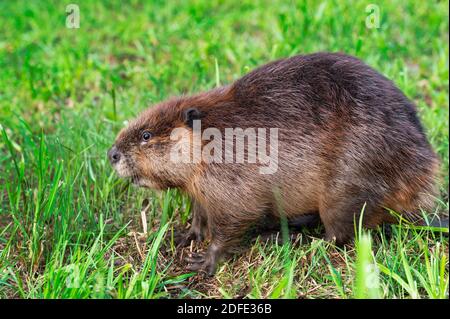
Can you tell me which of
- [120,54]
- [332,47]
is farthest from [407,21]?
[120,54]

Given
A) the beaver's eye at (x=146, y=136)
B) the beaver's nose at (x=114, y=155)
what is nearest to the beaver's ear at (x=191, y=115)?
the beaver's eye at (x=146, y=136)

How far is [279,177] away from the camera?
393 centimetres

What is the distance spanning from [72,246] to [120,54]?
321 centimetres

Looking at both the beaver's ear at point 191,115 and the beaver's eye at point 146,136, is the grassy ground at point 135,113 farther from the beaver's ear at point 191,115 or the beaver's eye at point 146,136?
the beaver's ear at point 191,115

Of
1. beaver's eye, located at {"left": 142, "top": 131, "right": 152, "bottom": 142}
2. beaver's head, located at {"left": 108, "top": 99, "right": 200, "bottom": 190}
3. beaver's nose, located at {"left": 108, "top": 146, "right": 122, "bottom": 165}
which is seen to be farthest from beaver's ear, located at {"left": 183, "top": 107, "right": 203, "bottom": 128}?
beaver's nose, located at {"left": 108, "top": 146, "right": 122, "bottom": 165}

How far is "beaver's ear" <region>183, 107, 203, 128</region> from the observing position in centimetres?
393

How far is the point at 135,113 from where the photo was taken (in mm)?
5195

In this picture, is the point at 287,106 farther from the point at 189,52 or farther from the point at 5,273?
the point at 189,52

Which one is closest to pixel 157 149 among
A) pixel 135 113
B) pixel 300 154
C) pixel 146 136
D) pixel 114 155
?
pixel 146 136

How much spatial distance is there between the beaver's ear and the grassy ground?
538mm

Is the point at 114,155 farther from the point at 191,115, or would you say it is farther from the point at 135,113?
the point at 135,113

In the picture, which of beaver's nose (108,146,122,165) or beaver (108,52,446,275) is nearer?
beaver (108,52,446,275)

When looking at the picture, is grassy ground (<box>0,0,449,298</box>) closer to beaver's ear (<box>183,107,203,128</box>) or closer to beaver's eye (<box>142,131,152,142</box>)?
beaver's eye (<box>142,131,152,142</box>)

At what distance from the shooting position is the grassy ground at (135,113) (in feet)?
11.7
